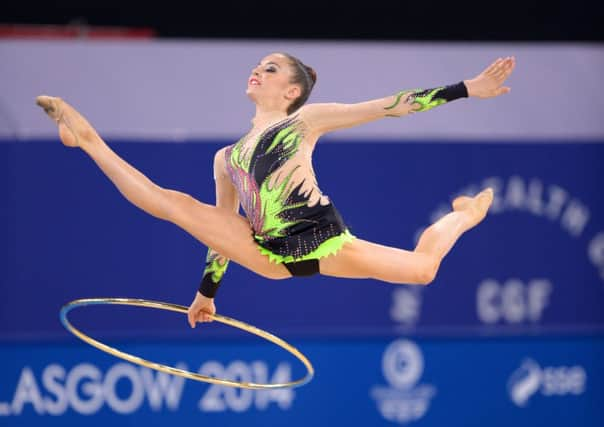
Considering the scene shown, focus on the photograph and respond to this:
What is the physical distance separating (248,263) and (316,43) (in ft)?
10.5

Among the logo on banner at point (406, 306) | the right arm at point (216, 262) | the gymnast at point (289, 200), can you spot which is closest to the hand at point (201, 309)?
the right arm at point (216, 262)

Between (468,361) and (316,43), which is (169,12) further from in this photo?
(468,361)

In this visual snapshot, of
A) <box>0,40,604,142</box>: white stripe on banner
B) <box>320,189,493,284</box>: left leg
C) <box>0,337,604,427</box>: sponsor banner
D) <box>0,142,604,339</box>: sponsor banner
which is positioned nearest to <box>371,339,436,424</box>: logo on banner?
<box>0,337,604,427</box>: sponsor banner

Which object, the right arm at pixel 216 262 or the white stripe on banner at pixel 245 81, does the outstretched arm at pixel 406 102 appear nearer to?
the right arm at pixel 216 262

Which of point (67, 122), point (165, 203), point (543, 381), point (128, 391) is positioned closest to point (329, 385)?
point (128, 391)

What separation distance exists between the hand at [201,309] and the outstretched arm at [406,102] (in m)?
1.01

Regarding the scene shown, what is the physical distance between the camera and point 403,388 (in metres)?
6.63

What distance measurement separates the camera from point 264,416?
651 cm

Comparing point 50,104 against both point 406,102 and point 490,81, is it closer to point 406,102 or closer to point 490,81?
point 406,102

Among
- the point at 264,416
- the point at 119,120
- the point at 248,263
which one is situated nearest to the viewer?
the point at 248,263

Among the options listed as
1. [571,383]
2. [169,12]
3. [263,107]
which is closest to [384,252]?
[263,107]

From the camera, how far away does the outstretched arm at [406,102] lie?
4.10m

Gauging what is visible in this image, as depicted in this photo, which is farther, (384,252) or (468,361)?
(468,361)

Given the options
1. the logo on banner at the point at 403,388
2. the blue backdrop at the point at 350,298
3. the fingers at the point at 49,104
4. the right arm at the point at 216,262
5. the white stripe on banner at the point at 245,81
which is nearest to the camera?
the fingers at the point at 49,104
